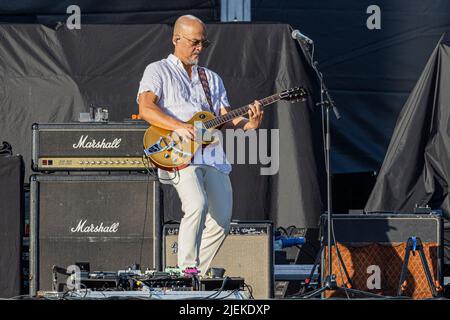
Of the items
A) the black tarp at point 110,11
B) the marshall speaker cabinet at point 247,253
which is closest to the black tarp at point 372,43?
the black tarp at point 110,11

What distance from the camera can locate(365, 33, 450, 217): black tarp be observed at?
9328 mm

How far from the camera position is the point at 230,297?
19.7 ft

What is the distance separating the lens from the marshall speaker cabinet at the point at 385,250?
8.20 m

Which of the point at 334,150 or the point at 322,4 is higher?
the point at 322,4

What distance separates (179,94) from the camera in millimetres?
7672

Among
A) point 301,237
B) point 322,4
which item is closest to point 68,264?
point 301,237

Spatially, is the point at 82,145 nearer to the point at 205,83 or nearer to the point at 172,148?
the point at 172,148

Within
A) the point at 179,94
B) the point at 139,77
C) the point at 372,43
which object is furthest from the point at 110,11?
the point at 179,94

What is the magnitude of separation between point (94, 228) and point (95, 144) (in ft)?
1.80

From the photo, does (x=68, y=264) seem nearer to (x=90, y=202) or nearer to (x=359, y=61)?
(x=90, y=202)

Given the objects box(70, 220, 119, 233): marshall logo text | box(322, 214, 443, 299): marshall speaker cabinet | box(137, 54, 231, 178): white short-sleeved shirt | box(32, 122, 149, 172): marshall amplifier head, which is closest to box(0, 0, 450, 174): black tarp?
box(322, 214, 443, 299): marshall speaker cabinet

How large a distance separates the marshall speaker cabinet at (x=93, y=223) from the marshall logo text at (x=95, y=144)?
20 cm

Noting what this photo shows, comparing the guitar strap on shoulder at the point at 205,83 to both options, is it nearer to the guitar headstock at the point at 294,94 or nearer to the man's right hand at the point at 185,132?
the man's right hand at the point at 185,132
